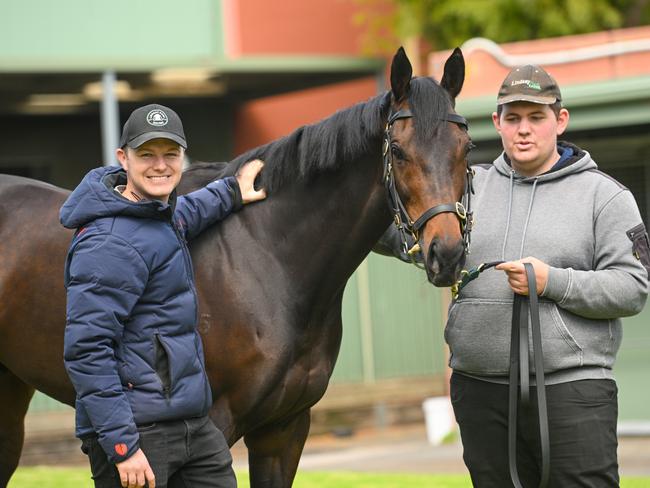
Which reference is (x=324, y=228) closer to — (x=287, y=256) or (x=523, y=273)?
(x=287, y=256)

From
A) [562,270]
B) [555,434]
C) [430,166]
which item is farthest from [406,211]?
[555,434]

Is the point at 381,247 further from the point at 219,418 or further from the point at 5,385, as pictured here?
the point at 5,385

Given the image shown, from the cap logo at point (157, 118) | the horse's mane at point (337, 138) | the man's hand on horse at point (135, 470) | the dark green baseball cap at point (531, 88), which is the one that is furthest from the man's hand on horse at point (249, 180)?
the man's hand on horse at point (135, 470)

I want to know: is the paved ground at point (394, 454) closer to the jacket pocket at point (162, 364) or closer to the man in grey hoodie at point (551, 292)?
the man in grey hoodie at point (551, 292)

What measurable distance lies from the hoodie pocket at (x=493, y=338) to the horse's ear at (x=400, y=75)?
0.80 m

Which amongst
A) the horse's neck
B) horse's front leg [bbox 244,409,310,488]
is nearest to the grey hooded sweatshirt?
the horse's neck

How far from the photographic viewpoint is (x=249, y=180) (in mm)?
4414

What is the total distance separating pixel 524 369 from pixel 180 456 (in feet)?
3.94

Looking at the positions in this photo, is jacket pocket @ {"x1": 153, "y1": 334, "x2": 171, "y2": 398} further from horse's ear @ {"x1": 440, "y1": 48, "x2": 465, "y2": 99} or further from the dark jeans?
horse's ear @ {"x1": 440, "y1": 48, "x2": 465, "y2": 99}

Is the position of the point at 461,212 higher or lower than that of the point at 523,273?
higher

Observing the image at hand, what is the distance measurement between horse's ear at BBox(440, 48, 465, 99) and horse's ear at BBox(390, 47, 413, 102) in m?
0.15

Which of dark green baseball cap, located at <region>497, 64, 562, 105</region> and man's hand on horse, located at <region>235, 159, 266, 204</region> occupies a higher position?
dark green baseball cap, located at <region>497, 64, 562, 105</region>

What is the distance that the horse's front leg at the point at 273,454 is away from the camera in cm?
445

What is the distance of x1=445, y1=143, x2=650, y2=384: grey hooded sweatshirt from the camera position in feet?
12.2
